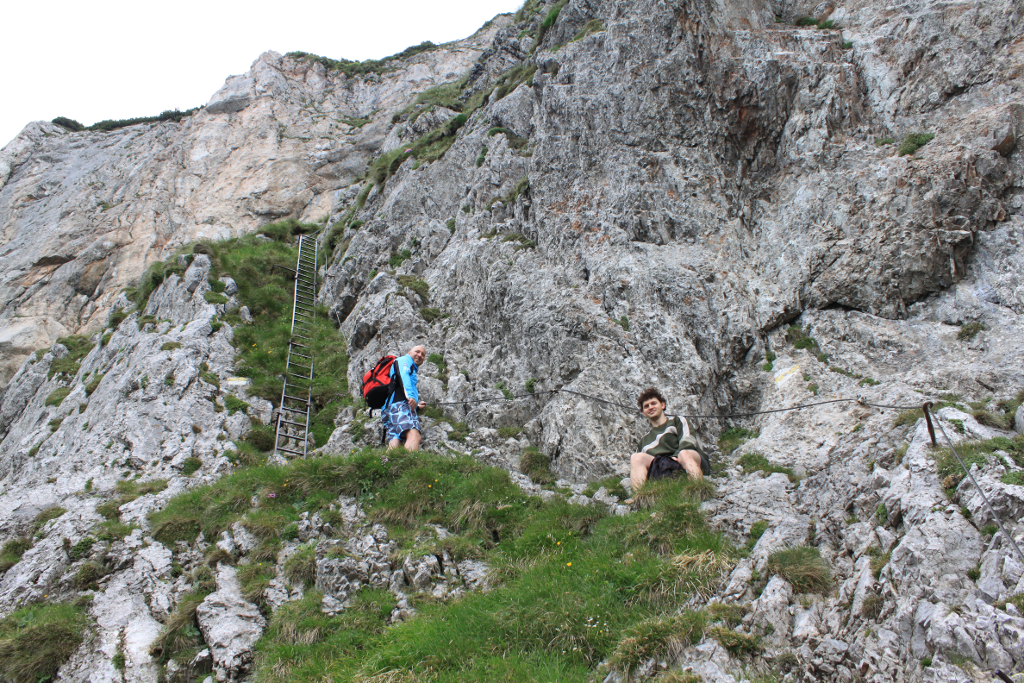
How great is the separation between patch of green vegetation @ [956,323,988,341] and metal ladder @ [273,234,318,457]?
13.9 meters

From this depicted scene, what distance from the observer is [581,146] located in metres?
17.4

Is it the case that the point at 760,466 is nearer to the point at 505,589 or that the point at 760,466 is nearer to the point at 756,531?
the point at 756,531

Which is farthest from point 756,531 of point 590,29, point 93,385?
point 93,385

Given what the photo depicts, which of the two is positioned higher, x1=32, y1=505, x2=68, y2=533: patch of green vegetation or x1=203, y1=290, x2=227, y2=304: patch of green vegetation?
x1=203, y1=290, x2=227, y2=304: patch of green vegetation

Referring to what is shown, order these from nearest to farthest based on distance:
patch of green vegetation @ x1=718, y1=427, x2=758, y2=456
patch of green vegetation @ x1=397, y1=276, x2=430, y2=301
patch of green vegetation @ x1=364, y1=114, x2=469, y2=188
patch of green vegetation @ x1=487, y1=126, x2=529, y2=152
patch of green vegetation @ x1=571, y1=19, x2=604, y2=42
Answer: patch of green vegetation @ x1=718, y1=427, x2=758, y2=456 → patch of green vegetation @ x1=397, y1=276, x2=430, y2=301 → patch of green vegetation @ x1=571, y1=19, x2=604, y2=42 → patch of green vegetation @ x1=487, y1=126, x2=529, y2=152 → patch of green vegetation @ x1=364, y1=114, x2=469, y2=188

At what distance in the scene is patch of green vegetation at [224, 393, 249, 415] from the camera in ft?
51.4

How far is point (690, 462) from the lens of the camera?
1030 cm

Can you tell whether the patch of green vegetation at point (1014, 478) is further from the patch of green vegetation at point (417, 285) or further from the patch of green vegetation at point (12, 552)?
the patch of green vegetation at point (12, 552)

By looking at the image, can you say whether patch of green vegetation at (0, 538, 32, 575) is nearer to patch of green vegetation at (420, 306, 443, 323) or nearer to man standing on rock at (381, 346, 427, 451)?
man standing on rock at (381, 346, 427, 451)

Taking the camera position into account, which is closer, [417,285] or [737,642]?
[737,642]

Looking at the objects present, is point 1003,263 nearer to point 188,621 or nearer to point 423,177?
point 188,621

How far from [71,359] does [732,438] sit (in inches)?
838

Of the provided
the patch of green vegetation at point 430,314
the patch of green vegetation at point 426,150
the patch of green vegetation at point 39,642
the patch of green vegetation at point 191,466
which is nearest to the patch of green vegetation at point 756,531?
the patch of green vegetation at point 39,642

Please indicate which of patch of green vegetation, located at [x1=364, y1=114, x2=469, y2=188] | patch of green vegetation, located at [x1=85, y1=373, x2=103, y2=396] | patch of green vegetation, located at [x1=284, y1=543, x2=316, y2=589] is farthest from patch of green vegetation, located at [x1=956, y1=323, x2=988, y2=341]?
patch of green vegetation, located at [x1=85, y1=373, x2=103, y2=396]
